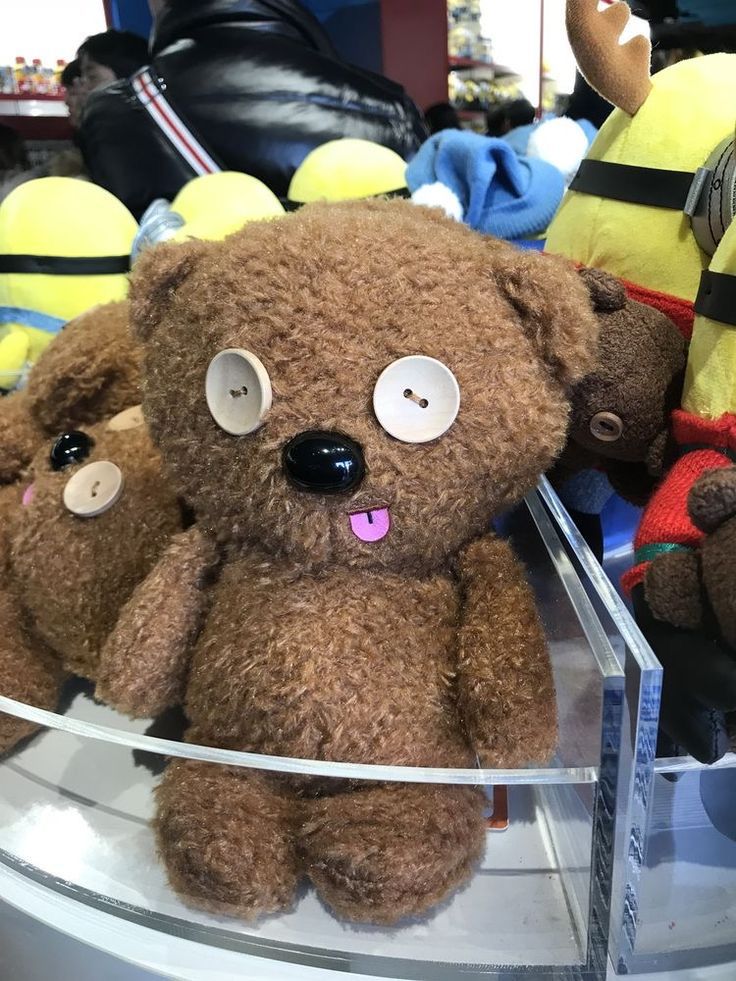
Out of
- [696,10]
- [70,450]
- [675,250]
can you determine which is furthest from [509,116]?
[70,450]

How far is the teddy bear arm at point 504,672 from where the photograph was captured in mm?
424

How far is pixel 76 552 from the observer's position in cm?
59

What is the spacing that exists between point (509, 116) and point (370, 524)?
1060mm

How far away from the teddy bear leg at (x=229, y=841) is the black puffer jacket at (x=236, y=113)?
0.87 metres

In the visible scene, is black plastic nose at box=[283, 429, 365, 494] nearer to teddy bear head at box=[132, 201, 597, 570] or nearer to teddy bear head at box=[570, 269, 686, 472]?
teddy bear head at box=[132, 201, 597, 570]

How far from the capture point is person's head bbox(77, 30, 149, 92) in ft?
4.26

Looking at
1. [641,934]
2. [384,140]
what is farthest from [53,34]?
[641,934]

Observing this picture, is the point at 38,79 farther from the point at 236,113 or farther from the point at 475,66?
the point at 475,66

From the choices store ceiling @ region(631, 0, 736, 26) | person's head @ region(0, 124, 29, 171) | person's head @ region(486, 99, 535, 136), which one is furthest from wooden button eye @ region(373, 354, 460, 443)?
person's head @ region(0, 124, 29, 171)

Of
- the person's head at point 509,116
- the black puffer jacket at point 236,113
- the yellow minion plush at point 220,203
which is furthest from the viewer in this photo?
the person's head at point 509,116

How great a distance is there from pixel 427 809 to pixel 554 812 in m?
0.10

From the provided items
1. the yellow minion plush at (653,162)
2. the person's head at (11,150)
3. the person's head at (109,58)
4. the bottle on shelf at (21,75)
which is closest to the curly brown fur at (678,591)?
the yellow minion plush at (653,162)

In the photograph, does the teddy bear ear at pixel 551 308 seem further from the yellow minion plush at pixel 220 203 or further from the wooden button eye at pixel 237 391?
the yellow minion plush at pixel 220 203

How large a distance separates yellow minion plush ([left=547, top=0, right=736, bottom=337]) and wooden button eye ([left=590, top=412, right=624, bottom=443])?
8 cm
